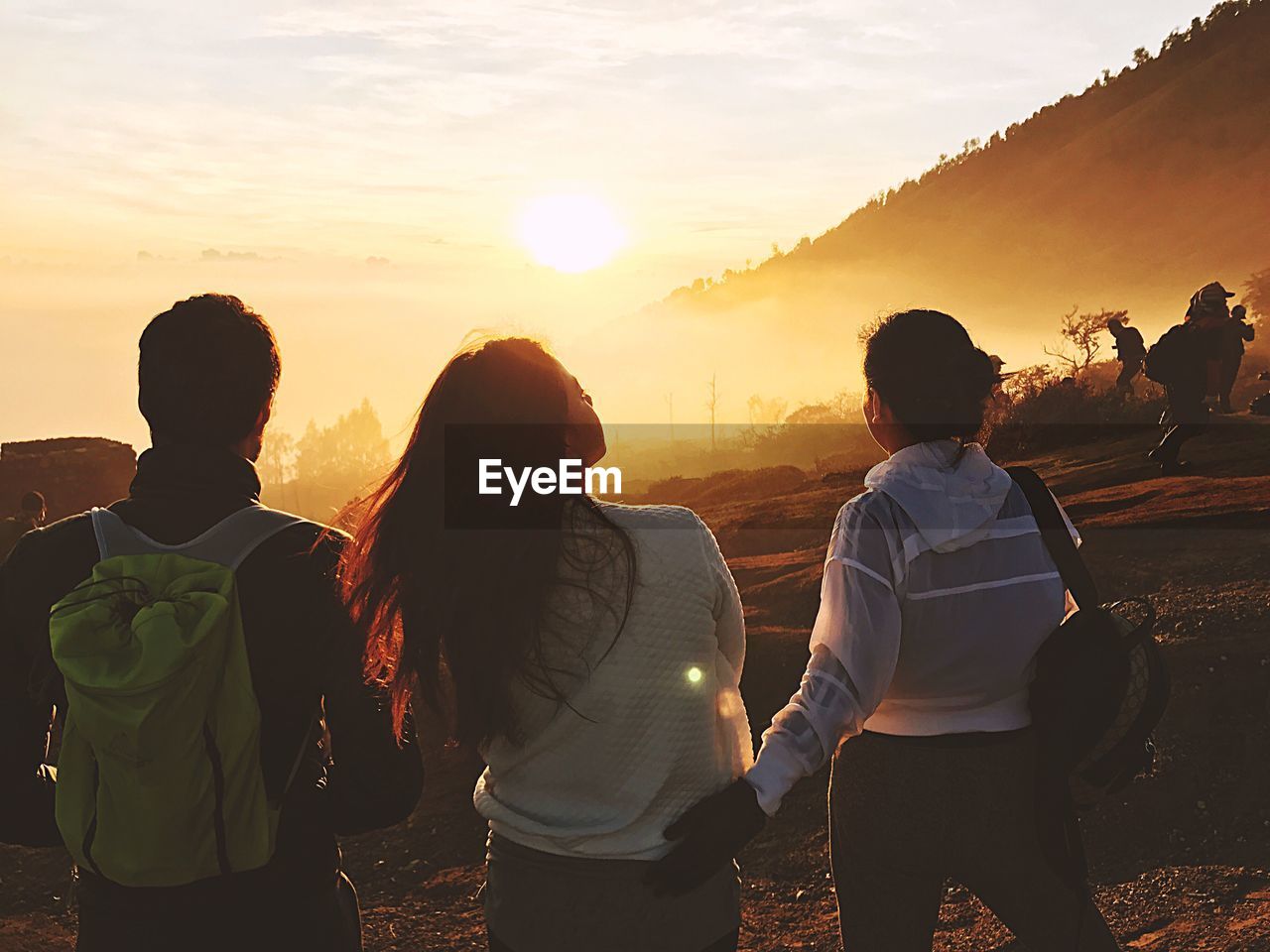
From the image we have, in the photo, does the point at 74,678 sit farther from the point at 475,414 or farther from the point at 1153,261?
the point at 1153,261

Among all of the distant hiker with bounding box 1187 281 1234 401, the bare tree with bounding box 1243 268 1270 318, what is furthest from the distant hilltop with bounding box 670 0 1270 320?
the distant hiker with bounding box 1187 281 1234 401

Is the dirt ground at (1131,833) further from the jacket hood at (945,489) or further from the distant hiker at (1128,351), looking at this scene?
the distant hiker at (1128,351)

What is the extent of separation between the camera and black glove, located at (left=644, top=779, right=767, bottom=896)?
6.67 ft

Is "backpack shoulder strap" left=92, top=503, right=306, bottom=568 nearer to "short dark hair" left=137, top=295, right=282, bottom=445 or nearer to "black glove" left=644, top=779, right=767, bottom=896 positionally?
"short dark hair" left=137, top=295, right=282, bottom=445

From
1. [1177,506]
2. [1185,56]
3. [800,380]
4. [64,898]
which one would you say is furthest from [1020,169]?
[64,898]

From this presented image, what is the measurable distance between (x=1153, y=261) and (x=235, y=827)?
102m

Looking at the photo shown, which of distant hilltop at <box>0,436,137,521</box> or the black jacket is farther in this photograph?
distant hilltop at <box>0,436,137,521</box>

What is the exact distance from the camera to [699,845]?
80.1 inches

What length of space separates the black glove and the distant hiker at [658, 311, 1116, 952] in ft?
0.85

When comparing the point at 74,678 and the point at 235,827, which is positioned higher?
the point at 74,678

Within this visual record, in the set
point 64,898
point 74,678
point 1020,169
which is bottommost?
point 64,898

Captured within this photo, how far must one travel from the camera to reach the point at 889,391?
248 cm

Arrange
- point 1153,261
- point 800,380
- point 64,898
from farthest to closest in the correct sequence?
point 800,380, point 1153,261, point 64,898

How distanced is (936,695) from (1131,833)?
3874mm
